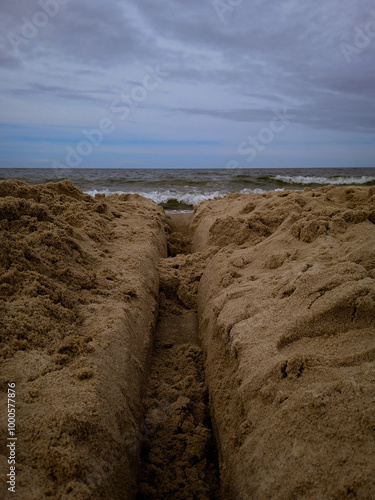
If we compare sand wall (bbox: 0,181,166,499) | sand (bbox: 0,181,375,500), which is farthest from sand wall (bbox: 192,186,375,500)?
sand wall (bbox: 0,181,166,499)

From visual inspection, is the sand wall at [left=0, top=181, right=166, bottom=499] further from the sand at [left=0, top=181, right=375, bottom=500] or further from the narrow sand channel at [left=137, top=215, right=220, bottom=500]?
the narrow sand channel at [left=137, top=215, right=220, bottom=500]

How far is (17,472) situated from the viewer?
1.15 m

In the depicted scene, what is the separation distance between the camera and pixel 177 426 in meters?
1.89

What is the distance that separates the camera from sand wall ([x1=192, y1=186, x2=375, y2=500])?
115 cm

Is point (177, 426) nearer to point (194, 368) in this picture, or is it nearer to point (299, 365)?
point (194, 368)

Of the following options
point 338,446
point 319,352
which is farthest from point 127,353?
point 338,446

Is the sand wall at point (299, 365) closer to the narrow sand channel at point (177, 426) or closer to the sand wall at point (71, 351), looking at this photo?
the narrow sand channel at point (177, 426)

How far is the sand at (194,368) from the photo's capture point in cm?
122

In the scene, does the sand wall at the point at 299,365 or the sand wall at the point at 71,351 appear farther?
the sand wall at the point at 71,351

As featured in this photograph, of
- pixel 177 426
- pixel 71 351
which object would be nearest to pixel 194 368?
pixel 177 426

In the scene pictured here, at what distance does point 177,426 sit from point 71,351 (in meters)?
0.70

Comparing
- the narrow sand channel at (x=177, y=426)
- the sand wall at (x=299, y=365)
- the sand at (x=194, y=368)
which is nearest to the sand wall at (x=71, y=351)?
the sand at (x=194, y=368)

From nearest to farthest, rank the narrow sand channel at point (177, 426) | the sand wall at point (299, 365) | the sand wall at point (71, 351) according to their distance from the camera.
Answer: the sand wall at point (299, 365), the sand wall at point (71, 351), the narrow sand channel at point (177, 426)

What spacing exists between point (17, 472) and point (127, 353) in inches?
34.7
